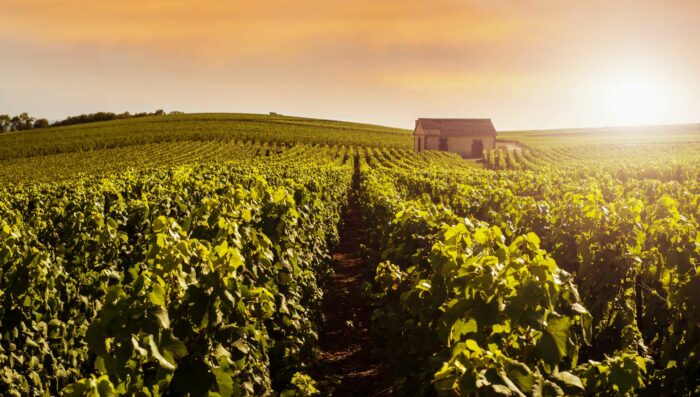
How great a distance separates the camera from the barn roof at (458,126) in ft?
240

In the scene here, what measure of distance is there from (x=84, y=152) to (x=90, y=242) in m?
64.8

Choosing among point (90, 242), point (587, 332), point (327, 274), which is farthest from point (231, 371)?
point (327, 274)

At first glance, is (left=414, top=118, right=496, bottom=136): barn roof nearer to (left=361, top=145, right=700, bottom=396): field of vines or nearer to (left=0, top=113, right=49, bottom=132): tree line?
(left=361, top=145, right=700, bottom=396): field of vines

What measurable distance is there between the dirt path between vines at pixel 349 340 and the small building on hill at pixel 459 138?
198 feet

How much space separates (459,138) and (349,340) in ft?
219

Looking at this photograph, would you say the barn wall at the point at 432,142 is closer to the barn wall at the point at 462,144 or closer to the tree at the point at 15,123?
the barn wall at the point at 462,144

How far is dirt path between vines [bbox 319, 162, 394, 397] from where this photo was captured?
7355mm

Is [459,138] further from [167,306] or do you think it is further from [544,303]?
[544,303]

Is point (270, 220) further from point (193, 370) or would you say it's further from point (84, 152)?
point (84, 152)

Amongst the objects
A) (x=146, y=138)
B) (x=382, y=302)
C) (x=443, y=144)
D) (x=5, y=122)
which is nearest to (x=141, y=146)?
(x=146, y=138)

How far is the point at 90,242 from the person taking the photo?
30.5 ft

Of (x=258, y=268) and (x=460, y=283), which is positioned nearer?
(x=460, y=283)

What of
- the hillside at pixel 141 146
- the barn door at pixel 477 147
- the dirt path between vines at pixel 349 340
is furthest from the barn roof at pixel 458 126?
the dirt path between vines at pixel 349 340

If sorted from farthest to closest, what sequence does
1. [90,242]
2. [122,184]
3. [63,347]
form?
[122,184], [90,242], [63,347]
